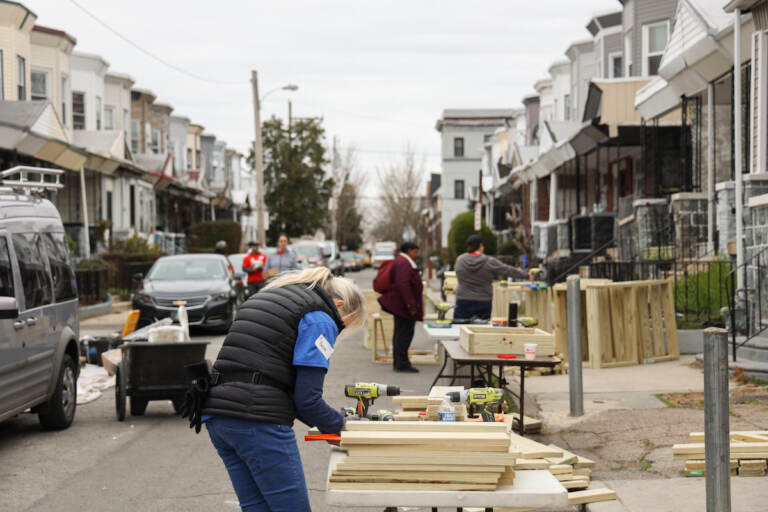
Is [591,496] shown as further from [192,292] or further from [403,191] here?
[403,191]

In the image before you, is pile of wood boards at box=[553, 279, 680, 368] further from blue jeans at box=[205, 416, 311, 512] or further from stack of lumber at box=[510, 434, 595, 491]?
blue jeans at box=[205, 416, 311, 512]

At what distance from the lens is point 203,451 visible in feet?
28.1

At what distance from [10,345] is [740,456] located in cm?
593

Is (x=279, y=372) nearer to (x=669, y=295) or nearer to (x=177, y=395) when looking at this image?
(x=177, y=395)

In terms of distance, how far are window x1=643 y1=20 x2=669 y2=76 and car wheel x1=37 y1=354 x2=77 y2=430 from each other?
2219 centimetres

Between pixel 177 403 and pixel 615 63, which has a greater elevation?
pixel 615 63

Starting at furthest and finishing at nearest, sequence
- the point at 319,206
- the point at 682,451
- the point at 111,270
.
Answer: the point at 319,206, the point at 111,270, the point at 682,451

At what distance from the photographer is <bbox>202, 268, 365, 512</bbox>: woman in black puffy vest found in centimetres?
405

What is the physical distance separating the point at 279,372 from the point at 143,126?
47088 millimetres

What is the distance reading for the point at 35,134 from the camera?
2539 cm

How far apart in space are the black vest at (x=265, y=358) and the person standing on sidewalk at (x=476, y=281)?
9.31 meters

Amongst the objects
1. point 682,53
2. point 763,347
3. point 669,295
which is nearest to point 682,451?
point 763,347

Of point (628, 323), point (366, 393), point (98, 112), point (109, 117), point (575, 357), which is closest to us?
point (366, 393)

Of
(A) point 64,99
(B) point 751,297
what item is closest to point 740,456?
(B) point 751,297
